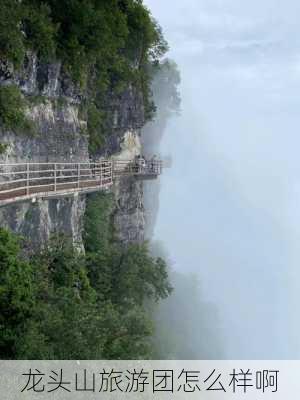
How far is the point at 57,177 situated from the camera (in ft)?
55.3

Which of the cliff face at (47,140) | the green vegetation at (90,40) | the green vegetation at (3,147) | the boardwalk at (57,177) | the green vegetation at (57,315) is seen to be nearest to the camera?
the green vegetation at (57,315)

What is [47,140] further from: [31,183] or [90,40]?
[90,40]

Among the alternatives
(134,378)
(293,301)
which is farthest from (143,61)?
(293,301)

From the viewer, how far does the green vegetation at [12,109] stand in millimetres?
16625

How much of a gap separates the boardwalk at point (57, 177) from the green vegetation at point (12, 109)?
4.60 ft

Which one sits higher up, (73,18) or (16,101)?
(73,18)

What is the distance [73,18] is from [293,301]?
66766mm

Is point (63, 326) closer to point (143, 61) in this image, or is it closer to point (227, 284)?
point (143, 61)

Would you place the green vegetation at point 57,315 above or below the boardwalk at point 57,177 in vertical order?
below

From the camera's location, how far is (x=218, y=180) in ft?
347

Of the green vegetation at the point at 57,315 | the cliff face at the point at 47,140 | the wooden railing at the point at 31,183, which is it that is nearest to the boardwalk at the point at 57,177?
the wooden railing at the point at 31,183

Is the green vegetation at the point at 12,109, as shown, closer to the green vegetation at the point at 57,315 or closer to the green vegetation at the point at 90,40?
the green vegetation at the point at 90,40

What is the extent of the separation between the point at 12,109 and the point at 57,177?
277cm

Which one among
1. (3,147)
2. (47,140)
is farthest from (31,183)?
(47,140)
